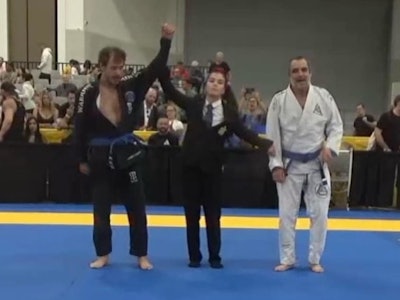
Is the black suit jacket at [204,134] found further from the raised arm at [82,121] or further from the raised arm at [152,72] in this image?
the raised arm at [82,121]

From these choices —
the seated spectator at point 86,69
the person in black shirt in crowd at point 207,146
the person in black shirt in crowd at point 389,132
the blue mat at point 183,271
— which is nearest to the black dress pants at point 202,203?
the person in black shirt in crowd at point 207,146

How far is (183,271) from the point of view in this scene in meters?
4.98

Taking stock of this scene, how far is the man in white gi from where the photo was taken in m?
4.94

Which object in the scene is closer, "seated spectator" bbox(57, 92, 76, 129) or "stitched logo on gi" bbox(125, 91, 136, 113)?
"stitched logo on gi" bbox(125, 91, 136, 113)

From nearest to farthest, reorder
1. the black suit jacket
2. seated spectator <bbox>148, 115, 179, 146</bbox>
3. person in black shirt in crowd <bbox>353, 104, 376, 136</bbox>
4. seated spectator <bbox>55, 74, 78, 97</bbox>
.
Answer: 1. the black suit jacket
2. seated spectator <bbox>148, 115, 179, 146</bbox>
3. person in black shirt in crowd <bbox>353, 104, 376, 136</bbox>
4. seated spectator <bbox>55, 74, 78, 97</bbox>

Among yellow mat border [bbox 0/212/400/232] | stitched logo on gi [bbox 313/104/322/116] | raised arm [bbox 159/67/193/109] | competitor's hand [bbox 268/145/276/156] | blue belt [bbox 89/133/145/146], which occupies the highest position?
raised arm [bbox 159/67/193/109]

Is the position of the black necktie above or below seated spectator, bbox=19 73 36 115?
above

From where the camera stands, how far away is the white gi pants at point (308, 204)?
16.4ft

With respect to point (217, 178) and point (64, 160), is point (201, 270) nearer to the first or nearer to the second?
point (217, 178)

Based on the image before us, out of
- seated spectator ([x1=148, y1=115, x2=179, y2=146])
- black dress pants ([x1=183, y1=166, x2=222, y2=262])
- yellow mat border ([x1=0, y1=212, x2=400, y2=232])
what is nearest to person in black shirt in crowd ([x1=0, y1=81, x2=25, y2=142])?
yellow mat border ([x1=0, y1=212, x2=400, y2=232])

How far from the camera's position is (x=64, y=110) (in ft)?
35.0

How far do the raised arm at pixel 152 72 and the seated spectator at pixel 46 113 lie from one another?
5.61 meters

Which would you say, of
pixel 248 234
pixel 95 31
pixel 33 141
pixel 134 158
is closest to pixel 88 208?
pixel 33 141

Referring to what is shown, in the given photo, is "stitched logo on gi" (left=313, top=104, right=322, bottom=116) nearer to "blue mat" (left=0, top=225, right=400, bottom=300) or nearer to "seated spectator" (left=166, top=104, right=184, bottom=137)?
"blue mat" (left=0, top=225, right=400, bottom=300)
